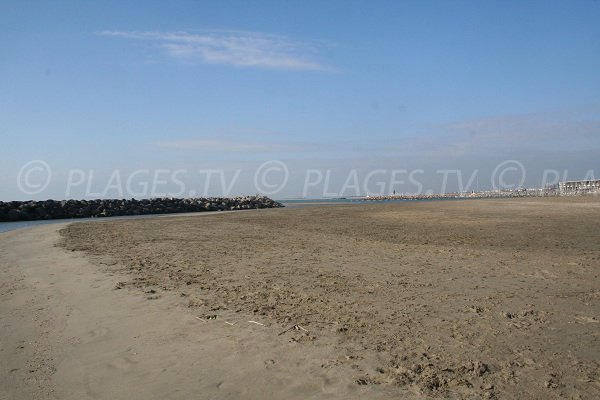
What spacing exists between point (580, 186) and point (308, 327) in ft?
293

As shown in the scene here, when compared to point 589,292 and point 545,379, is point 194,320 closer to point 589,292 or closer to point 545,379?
point 545,379

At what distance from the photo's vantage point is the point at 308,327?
4719 millimetres

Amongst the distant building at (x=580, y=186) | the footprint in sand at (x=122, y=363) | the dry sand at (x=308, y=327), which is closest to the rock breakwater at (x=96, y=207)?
the dry sand at (x=308, y=327)

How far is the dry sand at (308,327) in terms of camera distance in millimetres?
3428

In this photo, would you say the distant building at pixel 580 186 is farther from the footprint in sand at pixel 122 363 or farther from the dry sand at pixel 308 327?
the footprint in sand at pixel 122 363

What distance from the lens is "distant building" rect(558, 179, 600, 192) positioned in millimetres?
72625

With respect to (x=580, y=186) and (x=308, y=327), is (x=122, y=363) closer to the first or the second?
(x=308, y=327)

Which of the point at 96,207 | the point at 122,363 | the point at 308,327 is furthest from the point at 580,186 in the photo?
the point at 122,363

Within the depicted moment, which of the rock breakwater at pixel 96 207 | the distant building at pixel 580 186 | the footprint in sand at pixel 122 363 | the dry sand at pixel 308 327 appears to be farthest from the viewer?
the distant building at pixel 580 186

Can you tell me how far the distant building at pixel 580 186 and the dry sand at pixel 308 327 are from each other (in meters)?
74.9

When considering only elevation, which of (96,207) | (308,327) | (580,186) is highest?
(580,186)

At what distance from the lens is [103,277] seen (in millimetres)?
7711

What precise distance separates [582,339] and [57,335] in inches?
213

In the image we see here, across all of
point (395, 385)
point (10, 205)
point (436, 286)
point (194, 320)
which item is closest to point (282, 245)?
point (436, 286)
